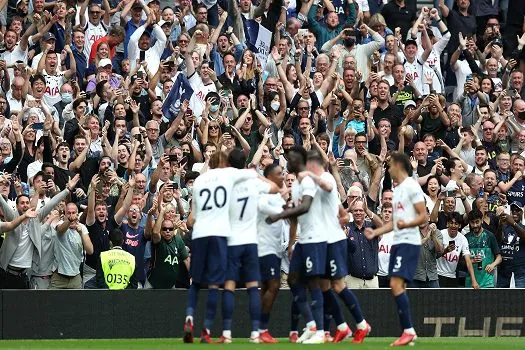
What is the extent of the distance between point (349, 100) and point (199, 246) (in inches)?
398

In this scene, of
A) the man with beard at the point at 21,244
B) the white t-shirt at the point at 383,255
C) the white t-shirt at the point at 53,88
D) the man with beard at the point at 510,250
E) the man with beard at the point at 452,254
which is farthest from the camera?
the white t-shirt at the point at 53,88

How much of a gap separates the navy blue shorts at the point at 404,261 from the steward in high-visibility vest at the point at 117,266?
5.41 meters

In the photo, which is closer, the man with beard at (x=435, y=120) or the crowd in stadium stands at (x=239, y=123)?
the crowd in stadium stands at (x=239, y=123)

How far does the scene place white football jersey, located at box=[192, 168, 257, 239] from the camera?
1891 centimetres

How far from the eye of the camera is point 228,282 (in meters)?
19.1

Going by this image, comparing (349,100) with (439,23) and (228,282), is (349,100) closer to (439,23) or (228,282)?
(439,23)

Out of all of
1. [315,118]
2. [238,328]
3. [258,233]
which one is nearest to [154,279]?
[238,328]

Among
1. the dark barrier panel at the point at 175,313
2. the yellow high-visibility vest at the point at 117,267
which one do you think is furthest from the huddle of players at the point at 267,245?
the yellow high-visibility vest at the point at 117,267

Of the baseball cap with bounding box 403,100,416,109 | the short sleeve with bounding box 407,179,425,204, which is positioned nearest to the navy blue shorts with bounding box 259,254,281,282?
the short sleeve with bounding box 407,179,425,204

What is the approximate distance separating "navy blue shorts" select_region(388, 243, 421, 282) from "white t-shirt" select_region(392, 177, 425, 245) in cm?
7

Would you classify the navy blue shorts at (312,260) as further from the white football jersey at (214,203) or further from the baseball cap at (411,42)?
the baseball cap at (411,42)

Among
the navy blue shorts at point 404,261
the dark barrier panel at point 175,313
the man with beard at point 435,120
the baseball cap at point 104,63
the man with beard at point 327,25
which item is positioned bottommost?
the dark barrier panel at point 175,313

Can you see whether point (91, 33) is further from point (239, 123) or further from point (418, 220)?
point (418, 220)

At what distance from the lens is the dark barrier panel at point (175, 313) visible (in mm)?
22516
